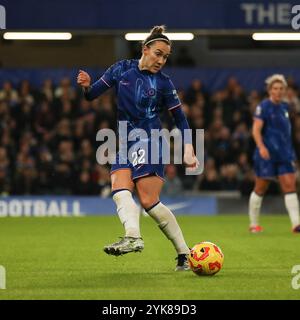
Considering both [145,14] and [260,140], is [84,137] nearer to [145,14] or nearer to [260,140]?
[145,14]

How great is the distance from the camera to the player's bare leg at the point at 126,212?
7570mm

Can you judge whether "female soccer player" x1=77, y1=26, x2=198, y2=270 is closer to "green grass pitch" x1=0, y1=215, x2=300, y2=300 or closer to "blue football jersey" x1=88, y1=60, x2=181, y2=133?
"blue football jersey" x1=88, y1=60, x2=181, y2=133

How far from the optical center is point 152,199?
8.02 metres

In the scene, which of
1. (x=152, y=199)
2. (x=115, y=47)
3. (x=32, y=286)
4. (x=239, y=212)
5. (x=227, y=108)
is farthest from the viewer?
(x=115, y=47)

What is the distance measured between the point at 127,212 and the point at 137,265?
3.49ft

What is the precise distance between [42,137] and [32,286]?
13510 mm

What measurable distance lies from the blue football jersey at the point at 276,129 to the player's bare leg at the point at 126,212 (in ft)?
17.5

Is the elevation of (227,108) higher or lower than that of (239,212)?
higher

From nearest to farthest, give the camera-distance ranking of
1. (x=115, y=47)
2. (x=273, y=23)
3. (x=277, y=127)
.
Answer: (x=277, y=127)
(x=273, y=23)
(x=115, y=47)

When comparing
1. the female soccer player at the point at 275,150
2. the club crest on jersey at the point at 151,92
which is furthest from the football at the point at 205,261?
the female soccer player at the point at 275,150

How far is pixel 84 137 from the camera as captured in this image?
20250 millimetres
